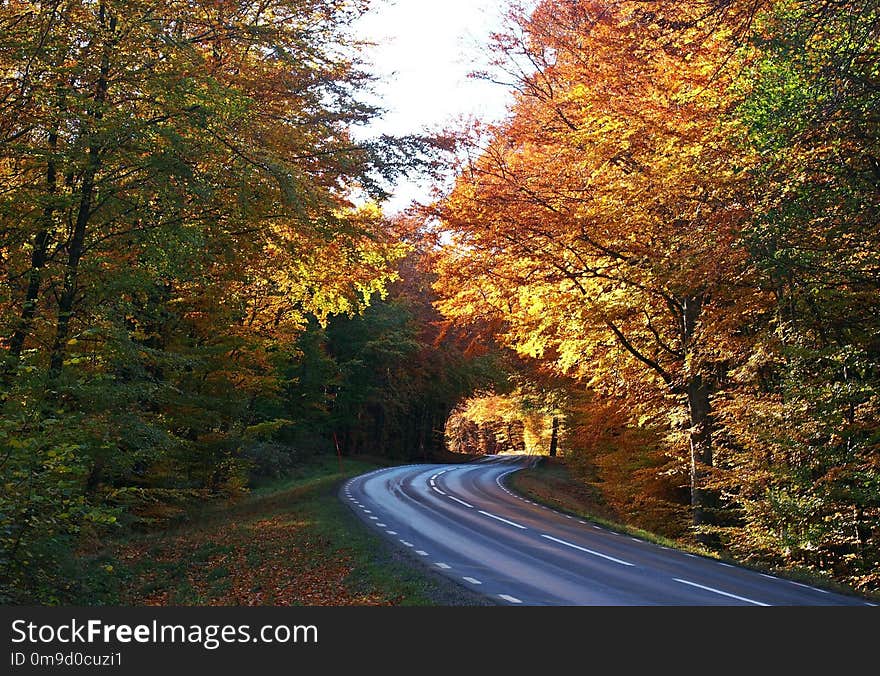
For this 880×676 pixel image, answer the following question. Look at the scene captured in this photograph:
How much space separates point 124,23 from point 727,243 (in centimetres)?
1060

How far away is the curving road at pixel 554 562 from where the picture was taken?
10.1 m

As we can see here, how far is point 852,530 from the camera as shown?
44.9ft

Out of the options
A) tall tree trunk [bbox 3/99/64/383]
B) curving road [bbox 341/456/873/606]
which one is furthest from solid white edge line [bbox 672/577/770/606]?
tall tree trunk [bbox 3/99/64/383]

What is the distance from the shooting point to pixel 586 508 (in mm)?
27562

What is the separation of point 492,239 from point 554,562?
758 cm

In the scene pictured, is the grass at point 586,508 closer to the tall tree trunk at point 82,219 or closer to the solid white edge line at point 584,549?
the solid white edge line at point 584,549

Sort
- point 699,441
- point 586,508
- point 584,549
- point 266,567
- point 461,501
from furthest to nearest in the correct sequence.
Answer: point 586,508
point 461,501
point 699,441
point 584,549
point 266,567

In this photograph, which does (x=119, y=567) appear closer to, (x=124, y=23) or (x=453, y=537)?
(x=453, y=537)

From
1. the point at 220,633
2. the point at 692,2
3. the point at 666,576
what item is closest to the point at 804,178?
the point at 692,2

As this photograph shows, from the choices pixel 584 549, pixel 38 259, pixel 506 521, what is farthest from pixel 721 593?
pixel 38 259

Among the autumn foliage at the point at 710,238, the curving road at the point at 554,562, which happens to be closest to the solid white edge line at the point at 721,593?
the curving road at the point at 554,562

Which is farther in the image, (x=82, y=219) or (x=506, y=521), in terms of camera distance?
(x=506, y=521)

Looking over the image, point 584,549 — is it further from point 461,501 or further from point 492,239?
point 461,501

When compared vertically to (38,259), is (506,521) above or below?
below
